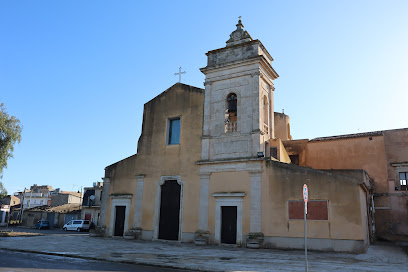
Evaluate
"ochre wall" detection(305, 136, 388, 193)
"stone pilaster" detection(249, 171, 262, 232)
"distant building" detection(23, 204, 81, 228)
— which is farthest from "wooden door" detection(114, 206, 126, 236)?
"distant building" detection(23, 204, 81, 228)

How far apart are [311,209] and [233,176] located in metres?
4.22

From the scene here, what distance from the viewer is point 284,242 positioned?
49.2 feet

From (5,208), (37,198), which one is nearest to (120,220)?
(5,208)

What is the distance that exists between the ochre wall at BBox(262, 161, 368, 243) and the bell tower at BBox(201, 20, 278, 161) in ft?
6.03

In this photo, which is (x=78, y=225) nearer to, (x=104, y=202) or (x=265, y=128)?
(x=104, y=202)

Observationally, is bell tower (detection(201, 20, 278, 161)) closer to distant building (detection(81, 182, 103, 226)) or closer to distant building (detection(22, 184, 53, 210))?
distant building (detection(81, 182, 103, 226))

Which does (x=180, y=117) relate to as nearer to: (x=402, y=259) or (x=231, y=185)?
(x=231, y=185)

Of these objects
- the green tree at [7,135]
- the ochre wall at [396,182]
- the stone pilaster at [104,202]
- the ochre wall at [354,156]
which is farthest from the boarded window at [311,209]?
the green tree at [7,135]

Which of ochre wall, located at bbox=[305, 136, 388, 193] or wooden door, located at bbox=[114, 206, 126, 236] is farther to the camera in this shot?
wooden door, located at bbox=[114, 206, 126, 236]

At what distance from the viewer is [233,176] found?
672 inches

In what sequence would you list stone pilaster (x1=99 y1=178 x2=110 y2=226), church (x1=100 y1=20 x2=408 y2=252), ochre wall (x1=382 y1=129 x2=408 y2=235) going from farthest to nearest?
stone pilaster (x1=99 y1=178 x2=110 y2=226) < ochre wall (x1=382 y1=129 x2=408 y2=235) < church (x1=100 y1=20 x2=408 y2=252)

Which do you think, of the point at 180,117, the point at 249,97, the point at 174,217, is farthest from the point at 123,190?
the point at 249,97

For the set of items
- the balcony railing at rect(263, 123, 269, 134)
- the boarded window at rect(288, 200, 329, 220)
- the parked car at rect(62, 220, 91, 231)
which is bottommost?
the parked car at rect(62, 220, 91, 231)

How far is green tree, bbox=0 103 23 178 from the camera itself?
77.8 ft
